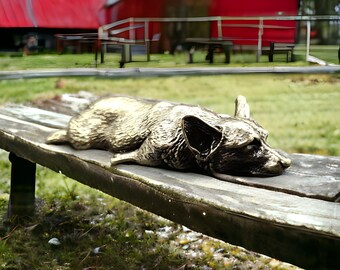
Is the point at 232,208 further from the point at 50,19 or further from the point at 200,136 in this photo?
the point at 50,19

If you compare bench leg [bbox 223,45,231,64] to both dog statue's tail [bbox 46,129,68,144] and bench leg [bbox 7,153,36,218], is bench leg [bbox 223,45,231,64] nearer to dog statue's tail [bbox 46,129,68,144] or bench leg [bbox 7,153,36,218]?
dog statue's tail [bbox 46,129,68,144]

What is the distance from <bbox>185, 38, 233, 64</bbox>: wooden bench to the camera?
83 cm

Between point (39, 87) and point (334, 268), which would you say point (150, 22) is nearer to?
point (39, 87)

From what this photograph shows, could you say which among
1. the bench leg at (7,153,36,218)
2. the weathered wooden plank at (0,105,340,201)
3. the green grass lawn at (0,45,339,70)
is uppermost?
the green grass lawn at (0,45,339,70)

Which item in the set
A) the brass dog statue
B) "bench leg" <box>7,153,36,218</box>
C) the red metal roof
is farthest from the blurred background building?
"bench leg" <box>7,153,36,218</box>

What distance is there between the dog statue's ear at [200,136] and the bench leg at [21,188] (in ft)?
1.77

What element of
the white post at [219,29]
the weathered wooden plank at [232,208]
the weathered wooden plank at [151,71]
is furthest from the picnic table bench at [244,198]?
the white post at [219,29]

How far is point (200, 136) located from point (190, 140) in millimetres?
14

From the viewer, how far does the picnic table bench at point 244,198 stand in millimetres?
513

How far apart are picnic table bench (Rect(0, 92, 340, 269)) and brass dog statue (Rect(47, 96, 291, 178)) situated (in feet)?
0.05

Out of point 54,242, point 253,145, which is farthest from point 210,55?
point 54,242

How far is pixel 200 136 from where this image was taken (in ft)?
2.28

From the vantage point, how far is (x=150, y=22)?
876 millimetres

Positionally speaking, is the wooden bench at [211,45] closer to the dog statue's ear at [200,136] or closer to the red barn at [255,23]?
the red barn at [255,23]
